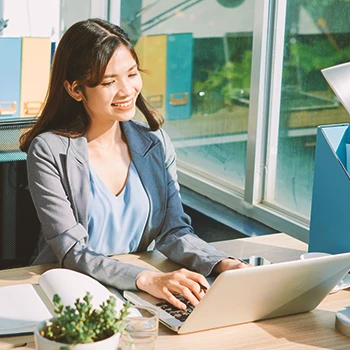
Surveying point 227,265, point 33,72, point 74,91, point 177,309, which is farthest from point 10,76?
point 177,309

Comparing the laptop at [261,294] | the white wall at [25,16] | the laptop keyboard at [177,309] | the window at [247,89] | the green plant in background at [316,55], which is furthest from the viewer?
the white wall at [25,16]

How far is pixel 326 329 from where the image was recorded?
1619 millimetres

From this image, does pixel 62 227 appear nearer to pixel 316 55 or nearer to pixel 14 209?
pixel 14 209

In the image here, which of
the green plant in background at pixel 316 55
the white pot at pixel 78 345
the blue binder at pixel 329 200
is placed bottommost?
the white pot at pixel 78 345

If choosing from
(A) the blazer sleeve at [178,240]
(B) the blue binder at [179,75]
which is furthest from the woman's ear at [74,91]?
(B) the blue binder at [179,75]

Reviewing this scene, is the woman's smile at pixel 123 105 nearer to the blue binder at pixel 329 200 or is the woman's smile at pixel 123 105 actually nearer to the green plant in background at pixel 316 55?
the blue binder at pixel 329 200

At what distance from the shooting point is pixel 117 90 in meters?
2.05

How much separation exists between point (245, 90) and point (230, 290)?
2.98 meters

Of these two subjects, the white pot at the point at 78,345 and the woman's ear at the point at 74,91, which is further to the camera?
the woman's ear at the point at 74,91

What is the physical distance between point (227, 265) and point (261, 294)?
30cm

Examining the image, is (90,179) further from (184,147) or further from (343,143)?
(184,147)

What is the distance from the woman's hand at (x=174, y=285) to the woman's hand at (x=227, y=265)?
0.41 feet

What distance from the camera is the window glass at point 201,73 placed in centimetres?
442

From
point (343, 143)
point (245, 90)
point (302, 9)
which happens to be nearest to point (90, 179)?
point (343, 143)
